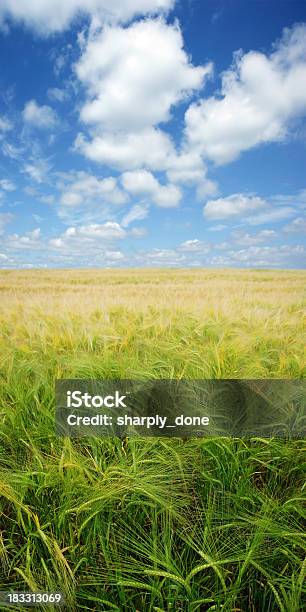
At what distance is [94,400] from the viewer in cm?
186

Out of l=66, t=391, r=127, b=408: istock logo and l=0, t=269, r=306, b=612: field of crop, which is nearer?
l=0, t=269, r=306, b=612: field of crop

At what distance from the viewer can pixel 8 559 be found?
1201mm

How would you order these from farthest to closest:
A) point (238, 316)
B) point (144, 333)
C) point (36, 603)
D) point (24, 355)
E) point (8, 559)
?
point (238, 316)
point (144, 333)
point (24, 355)
point (8, 559)
point (36, 603)

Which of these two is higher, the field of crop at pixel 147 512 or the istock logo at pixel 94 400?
the istock logo at pixel 94 400

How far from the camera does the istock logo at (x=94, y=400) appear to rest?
183cm

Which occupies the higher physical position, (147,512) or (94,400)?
(94,400)

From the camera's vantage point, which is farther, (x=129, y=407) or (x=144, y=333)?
(x=144, y=333)

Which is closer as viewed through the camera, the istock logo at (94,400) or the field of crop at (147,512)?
the field of crop at (147,512)

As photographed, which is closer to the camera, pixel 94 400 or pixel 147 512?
pixel 147 512

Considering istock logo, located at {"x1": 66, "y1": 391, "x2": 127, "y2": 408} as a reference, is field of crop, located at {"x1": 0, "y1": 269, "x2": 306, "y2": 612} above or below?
below

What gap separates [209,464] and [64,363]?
1.19 m

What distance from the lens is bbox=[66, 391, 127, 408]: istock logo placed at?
1827 mm

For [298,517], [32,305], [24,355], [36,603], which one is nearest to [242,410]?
[298,517]

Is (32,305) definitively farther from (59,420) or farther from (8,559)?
(8,559)
